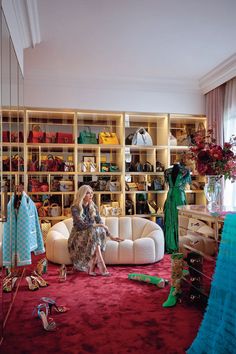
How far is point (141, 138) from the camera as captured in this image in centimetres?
580

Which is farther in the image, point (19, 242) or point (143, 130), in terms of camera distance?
point (143, 130)

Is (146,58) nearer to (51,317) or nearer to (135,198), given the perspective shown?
(135,198)

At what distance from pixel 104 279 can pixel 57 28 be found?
3094 mm

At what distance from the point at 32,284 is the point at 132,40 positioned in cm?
324

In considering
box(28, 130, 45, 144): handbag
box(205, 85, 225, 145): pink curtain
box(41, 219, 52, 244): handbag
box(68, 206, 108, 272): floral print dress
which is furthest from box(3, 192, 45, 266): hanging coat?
box(205, 85, 225, 145): pink curtain

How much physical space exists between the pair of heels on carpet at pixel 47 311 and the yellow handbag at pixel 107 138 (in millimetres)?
3302

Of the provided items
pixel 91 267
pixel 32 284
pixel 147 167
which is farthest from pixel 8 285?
pixel 147 167

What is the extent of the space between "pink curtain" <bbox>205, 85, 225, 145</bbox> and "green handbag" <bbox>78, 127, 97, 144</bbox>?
7.00 ft

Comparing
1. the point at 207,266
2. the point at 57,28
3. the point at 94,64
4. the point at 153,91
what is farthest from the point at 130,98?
the point at 207,266

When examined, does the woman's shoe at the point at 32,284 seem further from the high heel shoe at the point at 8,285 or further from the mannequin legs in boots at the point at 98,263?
the mannequin legs in boots at the point at 98,263

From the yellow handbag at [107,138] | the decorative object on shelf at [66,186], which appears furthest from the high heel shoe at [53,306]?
the yellow handbag at [107,138]

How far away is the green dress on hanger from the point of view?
5.33 metres

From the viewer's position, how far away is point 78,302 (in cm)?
313

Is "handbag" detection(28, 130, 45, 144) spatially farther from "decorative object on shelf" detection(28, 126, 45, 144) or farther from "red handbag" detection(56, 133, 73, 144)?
"red handbag" detection(56, 133, 73, 144)
